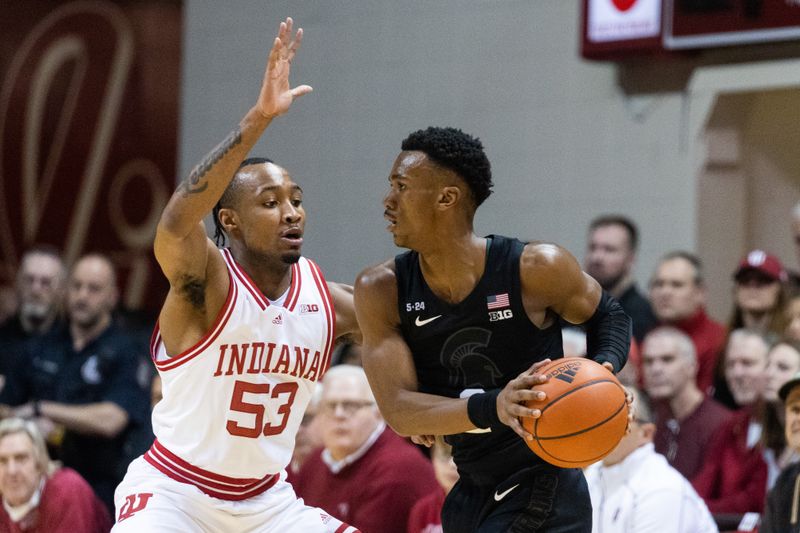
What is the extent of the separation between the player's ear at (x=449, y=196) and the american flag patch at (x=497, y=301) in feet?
1.16

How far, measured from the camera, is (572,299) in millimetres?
4777

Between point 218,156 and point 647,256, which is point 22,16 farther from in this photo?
point 218,156

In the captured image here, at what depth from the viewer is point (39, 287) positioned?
9.45m

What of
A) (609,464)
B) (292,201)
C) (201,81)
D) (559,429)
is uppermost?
(201,81)

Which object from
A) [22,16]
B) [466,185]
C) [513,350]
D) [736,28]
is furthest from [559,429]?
[22,16]

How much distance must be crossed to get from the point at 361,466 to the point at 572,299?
8.74 feet

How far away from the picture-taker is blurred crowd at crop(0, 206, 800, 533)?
21.1 ft

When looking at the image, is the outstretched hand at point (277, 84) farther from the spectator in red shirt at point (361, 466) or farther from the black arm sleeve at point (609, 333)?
the spectator in red shirt at point (361, 466)

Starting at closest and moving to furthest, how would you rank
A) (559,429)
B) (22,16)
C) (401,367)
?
(559,429) < (401,367) < (22,16)

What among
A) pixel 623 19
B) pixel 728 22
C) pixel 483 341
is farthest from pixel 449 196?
pixel 623 19

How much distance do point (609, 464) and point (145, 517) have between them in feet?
8.05

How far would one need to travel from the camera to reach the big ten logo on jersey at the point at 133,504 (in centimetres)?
505

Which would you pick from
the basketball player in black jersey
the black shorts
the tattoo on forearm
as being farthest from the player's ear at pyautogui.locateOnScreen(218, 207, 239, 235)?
the black shorts

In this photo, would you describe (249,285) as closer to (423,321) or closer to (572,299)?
(423,321)
